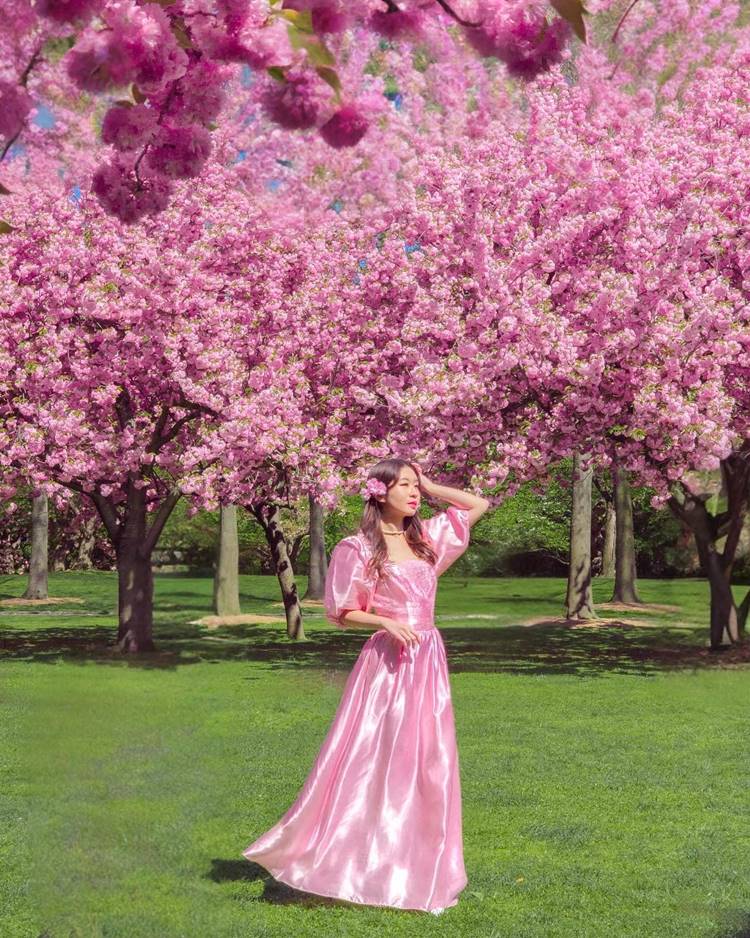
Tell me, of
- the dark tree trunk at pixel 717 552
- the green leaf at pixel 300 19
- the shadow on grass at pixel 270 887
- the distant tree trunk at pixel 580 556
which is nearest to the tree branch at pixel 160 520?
the dark tree trunk at pixel 717 552

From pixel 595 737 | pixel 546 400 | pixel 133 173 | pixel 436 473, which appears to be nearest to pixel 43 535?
pixel 436 473

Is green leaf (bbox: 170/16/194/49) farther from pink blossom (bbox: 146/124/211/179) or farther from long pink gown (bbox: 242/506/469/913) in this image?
long pink gown (bbox: 242/506/469/913)

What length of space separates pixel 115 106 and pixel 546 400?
17.1 metres

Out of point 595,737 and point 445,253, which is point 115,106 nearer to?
point 595,737

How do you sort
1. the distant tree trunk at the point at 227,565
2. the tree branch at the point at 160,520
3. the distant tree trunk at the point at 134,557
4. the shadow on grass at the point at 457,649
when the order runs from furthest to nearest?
the distant tree trunk at the point at 227,565, the distant tree trunk at the point at 134,557, the tree branch at the point at 160,520, the shadow on grass at the point at 457,649

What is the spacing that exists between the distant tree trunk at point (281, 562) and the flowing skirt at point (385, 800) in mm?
15938

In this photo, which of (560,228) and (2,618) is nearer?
(560,228)

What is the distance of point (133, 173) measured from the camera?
293 centimetres

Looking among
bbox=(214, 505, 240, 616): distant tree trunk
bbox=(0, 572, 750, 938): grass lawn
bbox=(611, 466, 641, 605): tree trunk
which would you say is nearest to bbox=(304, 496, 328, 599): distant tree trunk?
bbox=(214, 505, 240, 616): distant tree trunk

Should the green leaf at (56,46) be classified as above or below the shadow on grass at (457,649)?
above

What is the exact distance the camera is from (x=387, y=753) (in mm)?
6492

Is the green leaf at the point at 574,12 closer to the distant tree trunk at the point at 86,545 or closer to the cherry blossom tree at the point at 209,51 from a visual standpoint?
the cherry blossom tree at the point at 209,51

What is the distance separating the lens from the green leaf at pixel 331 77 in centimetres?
229

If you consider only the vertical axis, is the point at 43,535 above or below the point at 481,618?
above
